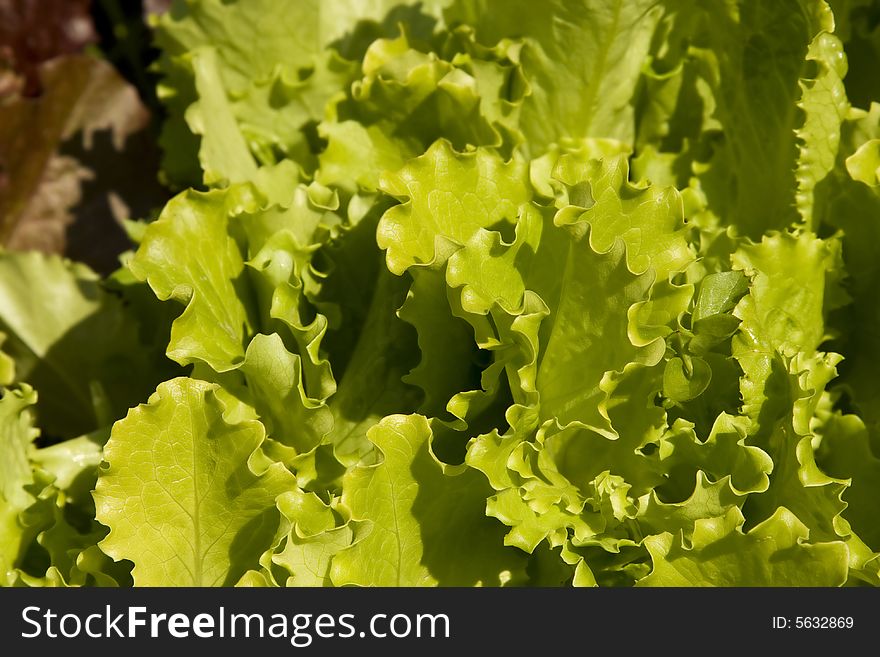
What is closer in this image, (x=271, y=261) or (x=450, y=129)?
(x=271, y=261)

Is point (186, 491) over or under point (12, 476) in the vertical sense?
over

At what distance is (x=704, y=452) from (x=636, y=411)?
12 centimetres

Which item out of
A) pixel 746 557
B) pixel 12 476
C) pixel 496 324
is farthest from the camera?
pixel 12 476

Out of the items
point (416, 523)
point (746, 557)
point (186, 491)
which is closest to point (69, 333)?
point (186, 491)

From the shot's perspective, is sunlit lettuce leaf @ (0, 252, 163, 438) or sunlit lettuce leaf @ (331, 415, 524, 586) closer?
sunlit lettuce leaf @ (331, 415, 524, 586)

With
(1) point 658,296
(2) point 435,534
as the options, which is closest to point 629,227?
(1) point 658,296

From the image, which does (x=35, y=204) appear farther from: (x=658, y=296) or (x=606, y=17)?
(x=658, y=296)

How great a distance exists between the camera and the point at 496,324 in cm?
154

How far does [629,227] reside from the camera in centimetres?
160

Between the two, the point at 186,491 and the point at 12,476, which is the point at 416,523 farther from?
the point at 12,476

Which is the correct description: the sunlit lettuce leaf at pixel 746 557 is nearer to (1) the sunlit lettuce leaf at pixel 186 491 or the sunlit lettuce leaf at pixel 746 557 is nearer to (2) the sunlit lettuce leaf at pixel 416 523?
(2) the sunlit lettuce leaf at pixel 416 523

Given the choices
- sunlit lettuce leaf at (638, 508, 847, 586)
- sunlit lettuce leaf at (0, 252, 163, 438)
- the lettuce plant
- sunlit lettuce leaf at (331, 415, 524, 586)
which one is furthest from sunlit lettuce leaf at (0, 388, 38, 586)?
sunlit lettuce leaf at (638, 508, 847, 586)

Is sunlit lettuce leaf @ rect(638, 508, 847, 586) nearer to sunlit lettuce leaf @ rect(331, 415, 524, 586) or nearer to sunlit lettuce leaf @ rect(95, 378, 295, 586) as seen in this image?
sunlit lettuce leaf @ rect(331, 415, 524, 586)

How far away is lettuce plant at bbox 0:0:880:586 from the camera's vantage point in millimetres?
1511
